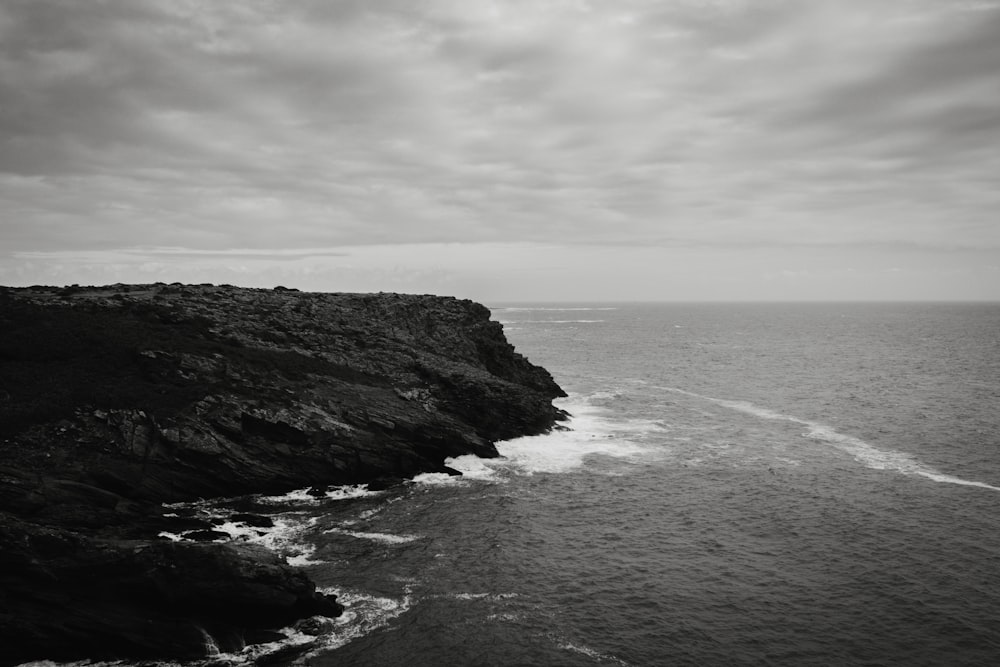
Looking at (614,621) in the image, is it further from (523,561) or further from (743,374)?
(743,374)

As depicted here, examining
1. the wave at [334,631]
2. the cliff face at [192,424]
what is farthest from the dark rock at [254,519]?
the wave at [334,631]

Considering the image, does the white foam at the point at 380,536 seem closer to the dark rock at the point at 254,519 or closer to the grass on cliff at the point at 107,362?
the dark rock at the point at 254,519

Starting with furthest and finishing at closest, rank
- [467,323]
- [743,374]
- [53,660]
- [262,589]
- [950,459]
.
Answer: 1. [743,374]
2. [467,323]
3. [950,459]
4. [262,589]
5. [53,660]

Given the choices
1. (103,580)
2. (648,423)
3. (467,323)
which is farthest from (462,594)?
(467,323)

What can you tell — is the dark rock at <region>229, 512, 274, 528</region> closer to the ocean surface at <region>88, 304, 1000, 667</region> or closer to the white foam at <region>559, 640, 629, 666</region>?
the ocean surface at <region>88, 304, 1000, 667</region>

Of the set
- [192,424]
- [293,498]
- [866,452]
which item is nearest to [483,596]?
[293,498]

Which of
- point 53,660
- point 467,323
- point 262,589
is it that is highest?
point 467,323

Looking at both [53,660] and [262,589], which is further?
A: [262,589]

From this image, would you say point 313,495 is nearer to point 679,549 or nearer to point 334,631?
point 334,631
